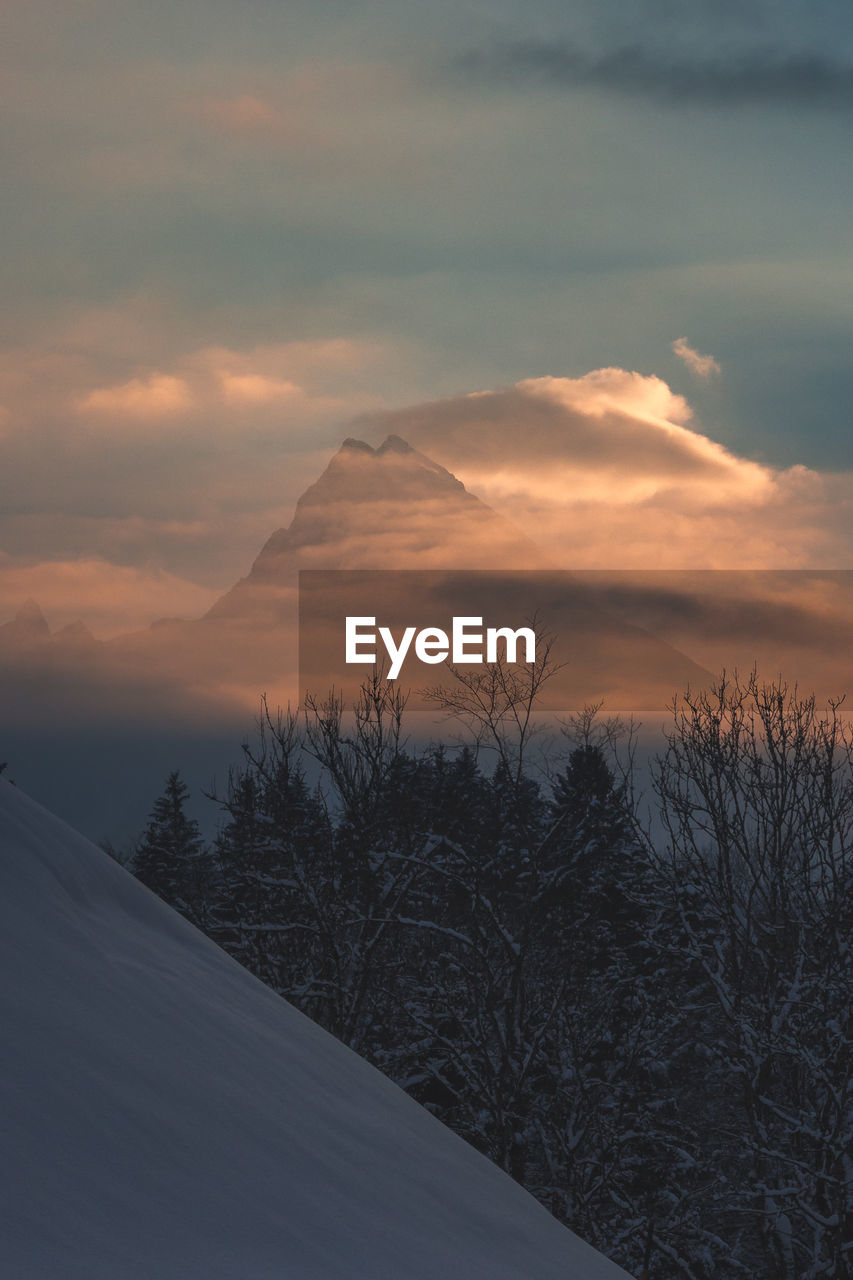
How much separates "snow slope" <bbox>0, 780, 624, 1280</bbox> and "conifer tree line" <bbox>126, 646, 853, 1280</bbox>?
9.62 meters

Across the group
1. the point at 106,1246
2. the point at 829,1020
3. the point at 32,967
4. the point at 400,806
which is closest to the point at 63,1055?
the point at 32,967

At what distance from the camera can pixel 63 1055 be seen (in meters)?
4.13

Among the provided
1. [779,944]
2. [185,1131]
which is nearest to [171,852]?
[779,944]

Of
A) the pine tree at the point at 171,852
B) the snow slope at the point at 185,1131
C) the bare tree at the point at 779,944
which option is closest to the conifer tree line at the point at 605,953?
the bare tree at the point at 779,944

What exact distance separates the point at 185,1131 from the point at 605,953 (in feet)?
72.6

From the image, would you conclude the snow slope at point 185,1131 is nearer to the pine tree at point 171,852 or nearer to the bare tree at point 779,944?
the bare tree at point 779,944

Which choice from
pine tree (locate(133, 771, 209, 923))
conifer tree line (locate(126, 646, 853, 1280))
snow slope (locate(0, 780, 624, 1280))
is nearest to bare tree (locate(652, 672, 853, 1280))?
conifer tree line (locate(126, 646, 853, 1280))

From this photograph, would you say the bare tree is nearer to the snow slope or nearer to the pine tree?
the snow slope

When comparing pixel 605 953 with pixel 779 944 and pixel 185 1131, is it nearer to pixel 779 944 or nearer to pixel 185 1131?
pixel 779 944

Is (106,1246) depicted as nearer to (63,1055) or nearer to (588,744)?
(63,1055)

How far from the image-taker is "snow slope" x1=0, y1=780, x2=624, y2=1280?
3.41 meters

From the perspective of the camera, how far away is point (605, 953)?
25.3m

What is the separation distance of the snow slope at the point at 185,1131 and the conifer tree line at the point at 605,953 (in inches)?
379

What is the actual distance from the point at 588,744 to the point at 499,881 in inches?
114
